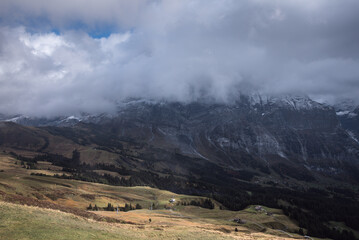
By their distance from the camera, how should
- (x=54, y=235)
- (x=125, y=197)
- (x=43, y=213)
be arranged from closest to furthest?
(x=54, y=235), (x=43, y=213), (x=125, y=197)

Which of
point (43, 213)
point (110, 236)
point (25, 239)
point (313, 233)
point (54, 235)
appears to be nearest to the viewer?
point (25, 239)

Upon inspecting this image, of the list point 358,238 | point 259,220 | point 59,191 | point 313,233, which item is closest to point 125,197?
point 59,191

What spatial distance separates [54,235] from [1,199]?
28385 mm

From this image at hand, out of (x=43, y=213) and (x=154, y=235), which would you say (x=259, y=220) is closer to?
(x=154, y=235)

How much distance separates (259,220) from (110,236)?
114 metres

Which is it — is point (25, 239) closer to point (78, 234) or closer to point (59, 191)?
point (78, 234)

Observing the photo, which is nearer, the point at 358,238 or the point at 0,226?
the point at 0,226

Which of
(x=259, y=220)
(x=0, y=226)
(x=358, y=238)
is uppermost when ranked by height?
(x=0, y=226)

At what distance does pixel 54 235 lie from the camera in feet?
135

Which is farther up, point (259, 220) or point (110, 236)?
point (110, 236)

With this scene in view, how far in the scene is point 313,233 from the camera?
513ft

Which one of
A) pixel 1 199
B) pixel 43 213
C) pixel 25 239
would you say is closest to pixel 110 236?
pixel 25 239

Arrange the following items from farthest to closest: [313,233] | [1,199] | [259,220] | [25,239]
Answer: [313,233]
[259,220]
[1,199]
[25,239]

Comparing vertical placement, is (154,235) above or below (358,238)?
above
